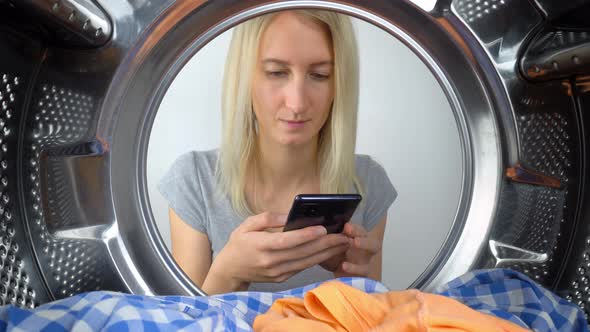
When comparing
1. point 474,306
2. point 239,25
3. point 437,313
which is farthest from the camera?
point 239,25

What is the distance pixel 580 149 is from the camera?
2.76 ft

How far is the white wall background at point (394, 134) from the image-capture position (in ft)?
2.82

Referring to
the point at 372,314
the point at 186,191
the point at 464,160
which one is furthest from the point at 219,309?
the point at 464,160

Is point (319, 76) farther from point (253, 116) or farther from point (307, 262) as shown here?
point (307, 262)

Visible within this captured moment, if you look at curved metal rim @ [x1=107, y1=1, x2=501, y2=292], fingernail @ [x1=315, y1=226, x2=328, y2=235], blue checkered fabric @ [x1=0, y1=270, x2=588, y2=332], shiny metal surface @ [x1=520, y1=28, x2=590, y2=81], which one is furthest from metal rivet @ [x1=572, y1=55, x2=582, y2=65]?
fingernail @ [x1=315, y1=226, x2=328, y2=235]

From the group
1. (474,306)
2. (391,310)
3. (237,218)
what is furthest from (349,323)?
(237,218)

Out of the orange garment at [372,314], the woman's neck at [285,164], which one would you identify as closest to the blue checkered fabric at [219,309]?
the orange garment at [372,314]

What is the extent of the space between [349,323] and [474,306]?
195 millimetres

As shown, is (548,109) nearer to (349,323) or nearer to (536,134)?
(536,134)

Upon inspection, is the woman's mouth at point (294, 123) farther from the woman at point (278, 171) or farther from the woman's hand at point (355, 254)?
the woman's hand at point (355, 254)

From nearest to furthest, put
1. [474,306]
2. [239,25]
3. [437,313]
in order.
Answer: [437,313]
[474,306]
[239,25]

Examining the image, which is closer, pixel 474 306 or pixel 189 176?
pixel 474 306

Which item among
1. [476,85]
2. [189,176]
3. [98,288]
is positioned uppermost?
[476,85]

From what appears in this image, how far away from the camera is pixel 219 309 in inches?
26.6
